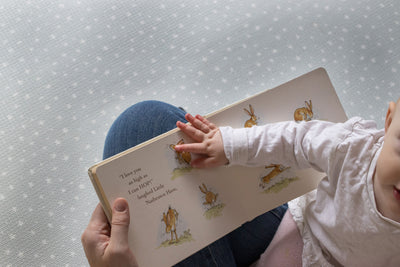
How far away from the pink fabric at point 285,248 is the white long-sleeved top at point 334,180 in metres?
0.01

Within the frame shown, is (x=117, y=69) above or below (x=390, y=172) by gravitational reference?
above

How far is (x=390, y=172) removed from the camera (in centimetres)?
48

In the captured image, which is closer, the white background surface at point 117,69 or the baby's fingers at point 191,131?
the baby's fingers at point 191,131

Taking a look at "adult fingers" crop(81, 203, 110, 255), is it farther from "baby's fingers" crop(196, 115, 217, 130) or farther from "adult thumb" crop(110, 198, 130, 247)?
"baby's fingers" crop(196, 115, 217, 130)

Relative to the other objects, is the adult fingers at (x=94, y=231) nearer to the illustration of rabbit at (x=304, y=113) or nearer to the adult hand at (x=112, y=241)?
the adult hand at (x=112, y=241)

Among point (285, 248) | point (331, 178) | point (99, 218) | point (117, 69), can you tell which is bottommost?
point (285, 248)

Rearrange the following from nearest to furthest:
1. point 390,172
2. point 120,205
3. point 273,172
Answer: point 390,172 → point 120,205 → point 273,172

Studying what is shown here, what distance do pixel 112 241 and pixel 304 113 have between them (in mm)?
440

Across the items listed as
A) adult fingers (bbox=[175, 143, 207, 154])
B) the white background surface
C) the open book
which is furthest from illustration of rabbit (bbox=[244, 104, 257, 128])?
the white background surface

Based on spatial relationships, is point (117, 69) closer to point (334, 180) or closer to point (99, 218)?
point (99, 218)

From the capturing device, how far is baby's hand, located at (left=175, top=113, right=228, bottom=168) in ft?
2.06

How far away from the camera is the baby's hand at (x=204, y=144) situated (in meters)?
0.63

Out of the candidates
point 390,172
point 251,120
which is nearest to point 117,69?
point 251,120

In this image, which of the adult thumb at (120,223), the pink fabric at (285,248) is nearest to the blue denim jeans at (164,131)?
the pink fabric at (285,248)
